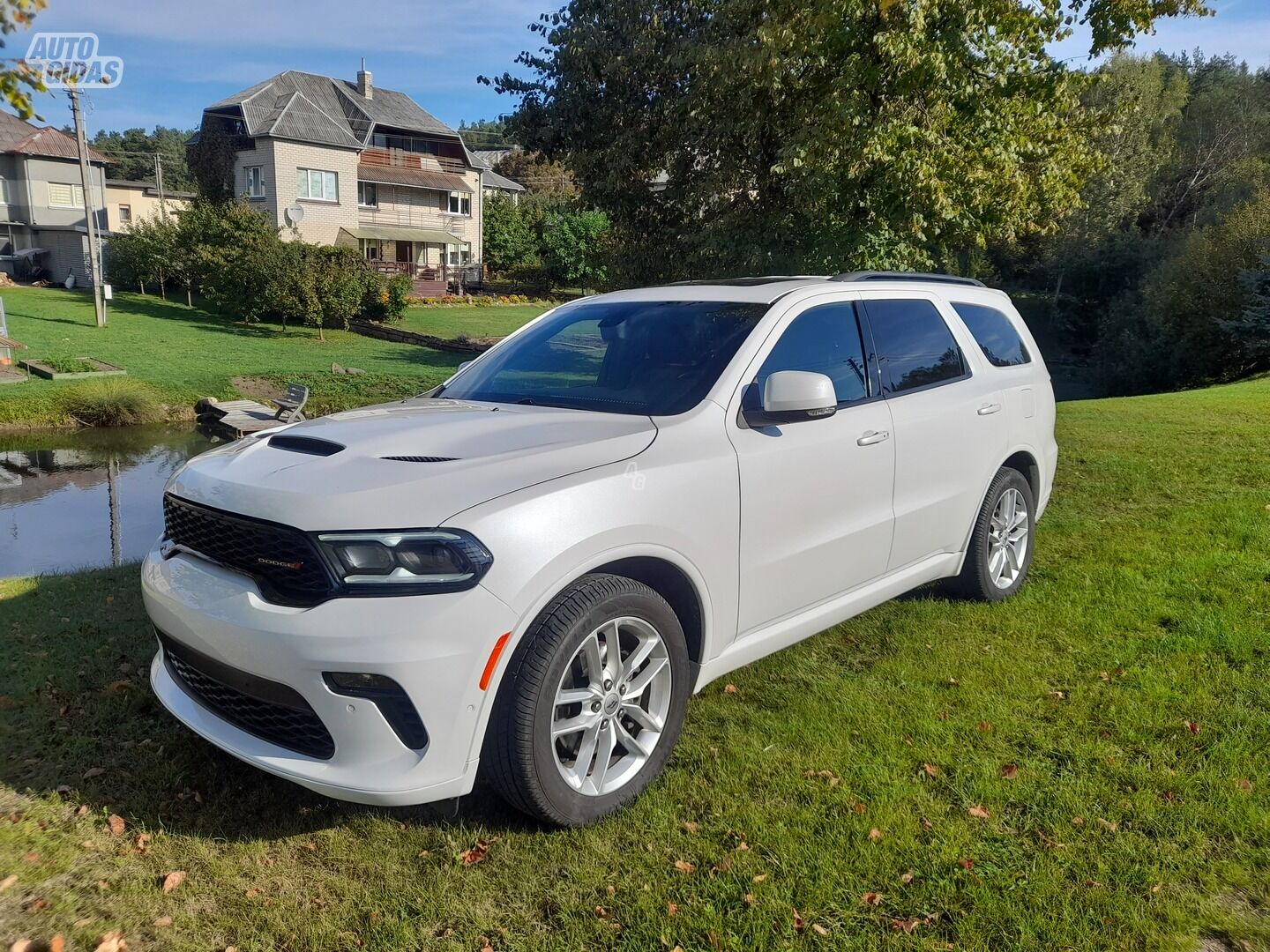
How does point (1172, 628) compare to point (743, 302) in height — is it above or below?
below

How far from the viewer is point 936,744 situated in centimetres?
371

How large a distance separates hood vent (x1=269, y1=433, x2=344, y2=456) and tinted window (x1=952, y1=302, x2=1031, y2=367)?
3546 millimetres

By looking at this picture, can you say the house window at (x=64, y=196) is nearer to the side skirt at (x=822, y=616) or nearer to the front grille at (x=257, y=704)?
the front grille at (x=257, y=704)

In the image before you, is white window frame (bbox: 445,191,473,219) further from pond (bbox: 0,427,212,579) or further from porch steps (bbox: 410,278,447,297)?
pond (bbox: 0,427,212,579)

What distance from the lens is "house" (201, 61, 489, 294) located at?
41656 millimetres

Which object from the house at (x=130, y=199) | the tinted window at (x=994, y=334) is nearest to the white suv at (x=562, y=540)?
the tinted window at (x=994, y=334)

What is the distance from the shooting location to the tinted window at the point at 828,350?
397cm

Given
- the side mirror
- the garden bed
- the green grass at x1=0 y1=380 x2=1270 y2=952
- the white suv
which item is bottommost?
the garden bed

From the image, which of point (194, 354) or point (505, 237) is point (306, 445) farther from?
point (505, 237)

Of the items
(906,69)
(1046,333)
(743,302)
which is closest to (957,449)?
(743,302)

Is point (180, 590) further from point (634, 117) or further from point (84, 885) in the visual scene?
point (634, 117)

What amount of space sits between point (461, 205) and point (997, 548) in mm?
49511

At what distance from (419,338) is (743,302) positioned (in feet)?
86.9

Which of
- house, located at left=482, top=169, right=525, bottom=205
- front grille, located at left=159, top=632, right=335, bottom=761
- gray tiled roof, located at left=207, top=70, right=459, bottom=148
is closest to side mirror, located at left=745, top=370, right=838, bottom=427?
front grille, located at left=159, top=632, right=335, bottom=761
